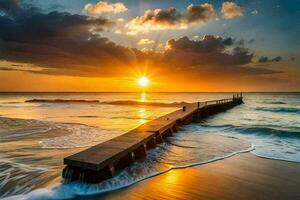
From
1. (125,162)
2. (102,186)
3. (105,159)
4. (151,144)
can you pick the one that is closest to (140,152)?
(125,162)

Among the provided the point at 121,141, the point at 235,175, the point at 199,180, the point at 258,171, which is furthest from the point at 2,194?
the point at 258,171

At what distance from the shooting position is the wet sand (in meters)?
6.77

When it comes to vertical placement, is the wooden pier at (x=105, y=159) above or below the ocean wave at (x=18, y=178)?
above

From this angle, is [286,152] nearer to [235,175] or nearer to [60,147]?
[235,175]

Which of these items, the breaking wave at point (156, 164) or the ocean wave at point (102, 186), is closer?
the ocean wave at point (102, 186)

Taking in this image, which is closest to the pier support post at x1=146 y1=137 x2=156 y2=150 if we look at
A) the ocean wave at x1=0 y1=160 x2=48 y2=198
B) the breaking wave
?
the breaking wave

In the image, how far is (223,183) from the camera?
768cm

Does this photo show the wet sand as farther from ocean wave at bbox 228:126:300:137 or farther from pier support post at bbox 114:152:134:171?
ocean wave at bbox 228:126:300:137

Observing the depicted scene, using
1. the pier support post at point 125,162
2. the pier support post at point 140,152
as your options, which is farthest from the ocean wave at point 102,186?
the pier support post at point 140,152

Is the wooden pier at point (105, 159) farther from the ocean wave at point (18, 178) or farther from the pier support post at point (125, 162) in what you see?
the ocean wave at point (18, 178)

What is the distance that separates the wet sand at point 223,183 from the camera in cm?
677

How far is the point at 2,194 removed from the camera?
6.66 metres

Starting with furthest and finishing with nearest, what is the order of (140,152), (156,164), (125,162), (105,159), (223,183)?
1. (140,152)
2. (156,164)
3. (125,162)
4. (223,183)
5. (105,159)

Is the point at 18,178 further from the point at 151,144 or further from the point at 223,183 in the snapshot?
the point at 151,144
